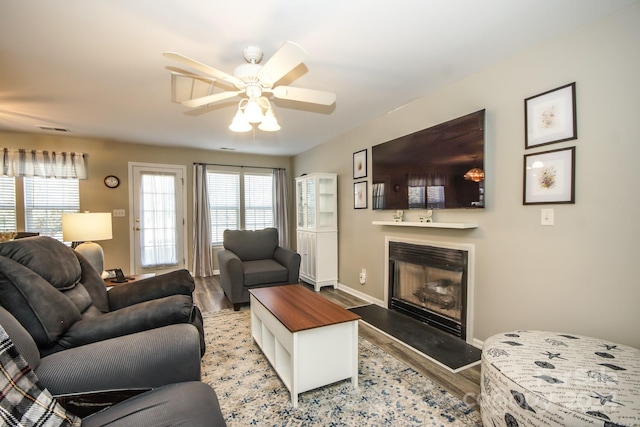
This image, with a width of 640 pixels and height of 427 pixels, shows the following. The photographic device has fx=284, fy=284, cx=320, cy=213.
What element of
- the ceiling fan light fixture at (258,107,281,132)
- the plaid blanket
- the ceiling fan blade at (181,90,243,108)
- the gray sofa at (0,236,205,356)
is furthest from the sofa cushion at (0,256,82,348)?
the ceiling fan light fixture at (258,107,281,132)

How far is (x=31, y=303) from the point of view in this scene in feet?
4.12

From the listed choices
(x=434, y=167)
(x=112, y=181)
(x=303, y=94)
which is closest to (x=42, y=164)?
(x=112, y=181)

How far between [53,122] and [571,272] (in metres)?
5.60

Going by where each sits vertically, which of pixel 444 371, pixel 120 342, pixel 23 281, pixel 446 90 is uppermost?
pixel 446 90

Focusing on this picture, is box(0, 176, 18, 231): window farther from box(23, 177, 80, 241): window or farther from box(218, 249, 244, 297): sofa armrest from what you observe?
box(218, 249, 244, 297): sofa armrest

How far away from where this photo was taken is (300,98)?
201 centimetres

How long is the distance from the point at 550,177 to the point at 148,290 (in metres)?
2.98

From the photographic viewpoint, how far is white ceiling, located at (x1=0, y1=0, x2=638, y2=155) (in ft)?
5.31

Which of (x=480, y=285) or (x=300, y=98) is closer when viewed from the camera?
(x=300, y=98)

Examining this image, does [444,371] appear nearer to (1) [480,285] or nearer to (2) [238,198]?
(1) [480,285]

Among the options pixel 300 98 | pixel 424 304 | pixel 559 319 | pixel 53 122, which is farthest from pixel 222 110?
pixel 559 319

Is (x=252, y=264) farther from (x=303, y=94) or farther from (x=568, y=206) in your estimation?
(x=568, y=206)

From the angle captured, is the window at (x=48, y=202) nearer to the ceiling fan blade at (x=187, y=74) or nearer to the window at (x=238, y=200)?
the window at (x=238, y=200)

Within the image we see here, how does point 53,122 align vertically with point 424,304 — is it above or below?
above
